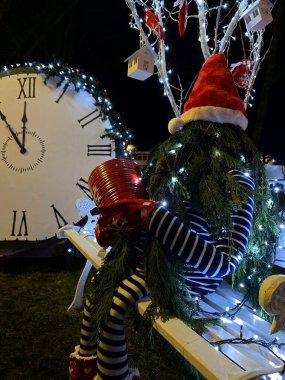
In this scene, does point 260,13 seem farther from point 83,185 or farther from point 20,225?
point 20,225

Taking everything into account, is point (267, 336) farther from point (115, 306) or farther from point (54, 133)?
point (54, 133)

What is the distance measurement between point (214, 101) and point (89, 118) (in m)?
2.55

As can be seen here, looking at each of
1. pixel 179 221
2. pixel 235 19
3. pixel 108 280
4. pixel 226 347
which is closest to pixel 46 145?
pixel 108 280

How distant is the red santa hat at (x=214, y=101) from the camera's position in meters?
2.01

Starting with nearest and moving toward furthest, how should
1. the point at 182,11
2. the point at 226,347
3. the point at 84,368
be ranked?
the point at 226,347, the point at 84,368, the point at 182,11

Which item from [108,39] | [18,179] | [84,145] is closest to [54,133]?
[84,145]

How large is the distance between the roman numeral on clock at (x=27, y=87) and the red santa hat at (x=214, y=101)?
9.26ft

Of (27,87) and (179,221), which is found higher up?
(27,87)

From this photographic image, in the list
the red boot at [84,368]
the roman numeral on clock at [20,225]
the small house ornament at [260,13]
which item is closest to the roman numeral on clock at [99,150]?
the roman numeral on clock at [20,225]

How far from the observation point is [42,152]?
173 inches

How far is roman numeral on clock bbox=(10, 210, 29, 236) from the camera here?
4.32 metres

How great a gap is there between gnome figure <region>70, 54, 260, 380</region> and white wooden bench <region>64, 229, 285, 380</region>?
112mm

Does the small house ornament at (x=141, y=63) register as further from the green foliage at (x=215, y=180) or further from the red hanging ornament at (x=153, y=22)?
the green foliage at (x=215, y=180)

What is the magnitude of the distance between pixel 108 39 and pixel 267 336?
1191cm
